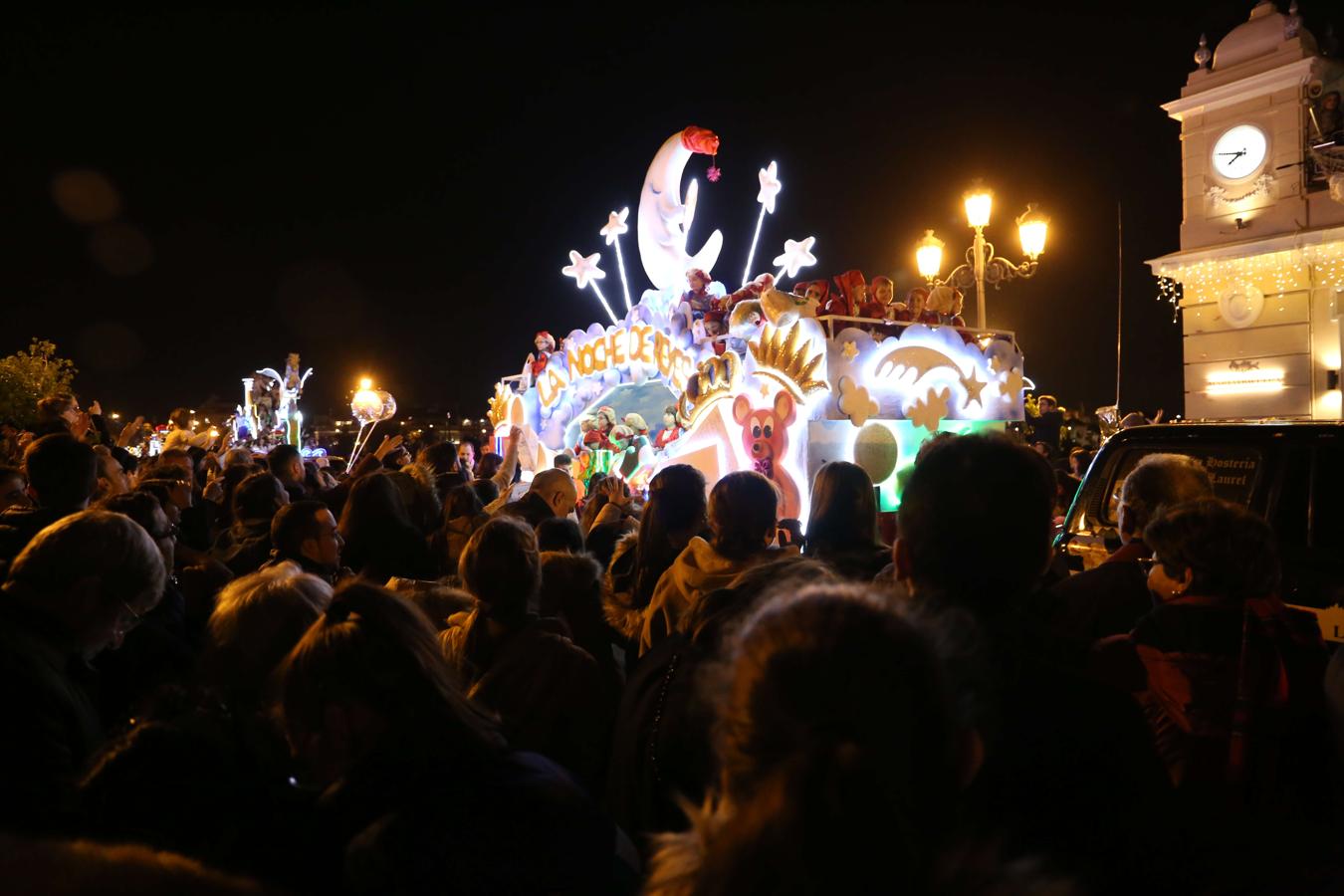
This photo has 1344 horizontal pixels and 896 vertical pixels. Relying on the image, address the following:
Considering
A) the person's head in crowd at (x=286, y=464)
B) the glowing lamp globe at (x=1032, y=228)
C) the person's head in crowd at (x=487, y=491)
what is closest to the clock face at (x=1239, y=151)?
the glowing lamp globe at (x=1032, y=228)

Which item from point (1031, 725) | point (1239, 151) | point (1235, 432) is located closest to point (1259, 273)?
point (1239, 151)

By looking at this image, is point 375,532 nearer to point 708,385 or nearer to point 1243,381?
point 708,385

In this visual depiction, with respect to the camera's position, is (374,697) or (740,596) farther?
(740,596)

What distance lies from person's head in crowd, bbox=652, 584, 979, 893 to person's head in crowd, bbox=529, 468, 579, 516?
5.42m

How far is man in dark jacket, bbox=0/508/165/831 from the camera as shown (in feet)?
7.58

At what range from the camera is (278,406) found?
72.6ft

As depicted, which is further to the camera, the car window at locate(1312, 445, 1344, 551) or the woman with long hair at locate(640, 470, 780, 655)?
the car window at locate(1312, 445, 1344, 551)

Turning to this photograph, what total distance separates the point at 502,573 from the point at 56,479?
2.70m

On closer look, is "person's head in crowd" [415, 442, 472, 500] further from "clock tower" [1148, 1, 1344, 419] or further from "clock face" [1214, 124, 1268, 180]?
"clock face" [1214, 124, 1268, 180]

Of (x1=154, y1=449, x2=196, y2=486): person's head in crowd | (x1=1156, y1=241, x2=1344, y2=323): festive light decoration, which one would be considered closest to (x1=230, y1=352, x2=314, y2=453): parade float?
(x1=154, y1=449, x2=196, y2=486): person's head in crowd

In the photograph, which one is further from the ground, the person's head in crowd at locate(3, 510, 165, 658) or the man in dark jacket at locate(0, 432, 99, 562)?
the man in dark jacket at locate(0, 432, 99, 562)

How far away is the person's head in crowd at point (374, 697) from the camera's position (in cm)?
188

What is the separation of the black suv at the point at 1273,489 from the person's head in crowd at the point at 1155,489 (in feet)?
2.78

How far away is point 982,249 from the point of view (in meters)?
12.1
